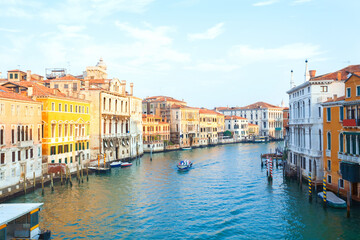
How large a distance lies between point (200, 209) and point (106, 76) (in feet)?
119

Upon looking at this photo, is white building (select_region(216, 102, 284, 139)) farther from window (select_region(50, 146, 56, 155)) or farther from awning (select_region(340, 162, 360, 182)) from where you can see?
awning (select_region(340, 162, 360, 182))

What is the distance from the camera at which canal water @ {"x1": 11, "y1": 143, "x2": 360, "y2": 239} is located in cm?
1559

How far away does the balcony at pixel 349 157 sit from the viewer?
17.5 metres

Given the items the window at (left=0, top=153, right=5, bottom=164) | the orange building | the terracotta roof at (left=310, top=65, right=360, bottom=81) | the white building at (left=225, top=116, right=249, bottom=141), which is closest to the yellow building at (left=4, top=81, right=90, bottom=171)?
the window at (left=0, top=153, right=5, bottom=164)

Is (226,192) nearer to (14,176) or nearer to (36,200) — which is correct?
(36,200)

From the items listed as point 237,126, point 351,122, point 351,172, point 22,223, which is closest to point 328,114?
point 351,122

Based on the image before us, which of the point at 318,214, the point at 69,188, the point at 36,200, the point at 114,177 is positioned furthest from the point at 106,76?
the point at 318,214

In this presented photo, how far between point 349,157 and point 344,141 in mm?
997

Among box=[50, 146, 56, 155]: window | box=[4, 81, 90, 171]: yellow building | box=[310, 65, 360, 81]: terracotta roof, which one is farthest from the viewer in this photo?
box=[50, 146, 56, 155]: window

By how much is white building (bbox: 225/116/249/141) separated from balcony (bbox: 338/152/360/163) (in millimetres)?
66277

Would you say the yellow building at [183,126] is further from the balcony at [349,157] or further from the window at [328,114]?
the balcony at [349,157]

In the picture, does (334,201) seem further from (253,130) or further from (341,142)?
(253,130)

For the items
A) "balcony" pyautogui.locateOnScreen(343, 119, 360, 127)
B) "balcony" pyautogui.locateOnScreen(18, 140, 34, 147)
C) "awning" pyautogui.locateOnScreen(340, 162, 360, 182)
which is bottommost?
"awning" pyautogui.locateOnScreen(340, 162, 360, 182)

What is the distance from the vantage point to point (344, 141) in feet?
61.3
